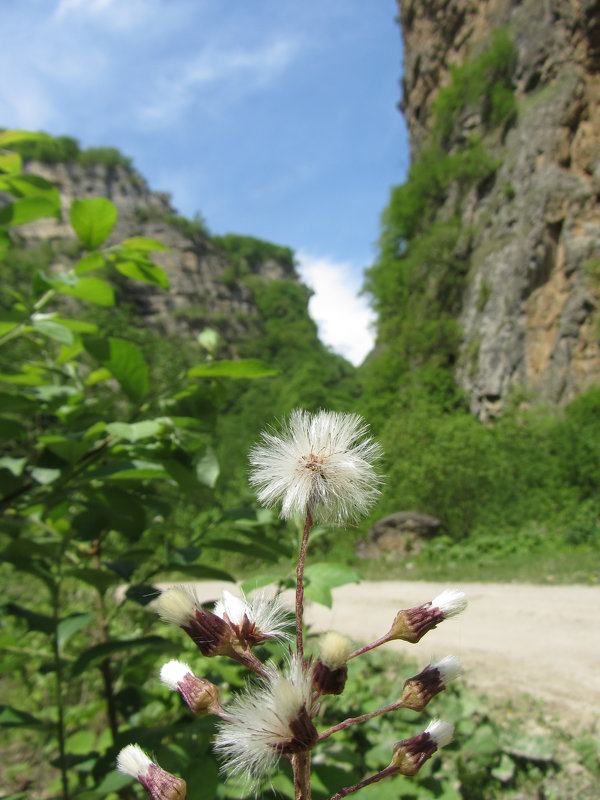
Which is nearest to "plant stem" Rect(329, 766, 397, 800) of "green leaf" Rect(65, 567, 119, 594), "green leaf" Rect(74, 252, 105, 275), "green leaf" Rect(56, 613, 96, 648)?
"green leaf" Rect(65, 567, 119, 594)

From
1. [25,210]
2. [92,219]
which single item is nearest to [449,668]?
[92,219]

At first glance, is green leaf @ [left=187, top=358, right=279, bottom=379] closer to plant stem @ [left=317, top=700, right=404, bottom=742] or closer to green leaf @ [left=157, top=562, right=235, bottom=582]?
green leaf @ [left=157, top=562, right=235, bottom=582]

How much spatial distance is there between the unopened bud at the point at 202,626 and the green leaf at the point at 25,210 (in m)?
1.20

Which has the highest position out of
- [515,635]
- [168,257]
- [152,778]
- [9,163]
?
[168,257]

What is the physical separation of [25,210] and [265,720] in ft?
4.52

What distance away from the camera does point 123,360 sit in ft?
4.37

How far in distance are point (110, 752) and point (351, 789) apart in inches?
42.3

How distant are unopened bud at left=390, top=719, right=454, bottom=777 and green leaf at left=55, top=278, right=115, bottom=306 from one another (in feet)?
3.89

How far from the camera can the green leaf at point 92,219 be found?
55.5 inches

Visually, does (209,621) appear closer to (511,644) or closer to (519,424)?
(511,644)

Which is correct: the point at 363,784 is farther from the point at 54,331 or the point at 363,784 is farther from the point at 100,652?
the point at 54,331

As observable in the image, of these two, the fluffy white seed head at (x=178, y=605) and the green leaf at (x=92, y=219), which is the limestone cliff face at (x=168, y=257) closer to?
the green leaf at (x=92, y=219)

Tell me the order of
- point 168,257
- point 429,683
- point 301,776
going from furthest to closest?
point 168,257 → point 429,683 → point 301,776

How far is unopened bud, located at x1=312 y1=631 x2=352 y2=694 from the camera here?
0.49 metres
